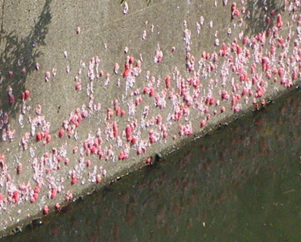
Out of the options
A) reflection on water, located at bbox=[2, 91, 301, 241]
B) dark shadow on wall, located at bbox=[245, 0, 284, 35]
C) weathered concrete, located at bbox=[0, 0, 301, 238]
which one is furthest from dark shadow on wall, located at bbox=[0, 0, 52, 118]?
dark shadow on wall, located at bbox=[245, 0, 284, 35]

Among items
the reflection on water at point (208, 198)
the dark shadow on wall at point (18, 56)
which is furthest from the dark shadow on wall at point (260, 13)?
A: the dark shadow on wall at point (18, 56)

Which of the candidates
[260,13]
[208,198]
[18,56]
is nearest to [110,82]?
[18,56]

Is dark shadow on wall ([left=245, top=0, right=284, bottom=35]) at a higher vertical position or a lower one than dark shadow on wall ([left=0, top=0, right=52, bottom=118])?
lower

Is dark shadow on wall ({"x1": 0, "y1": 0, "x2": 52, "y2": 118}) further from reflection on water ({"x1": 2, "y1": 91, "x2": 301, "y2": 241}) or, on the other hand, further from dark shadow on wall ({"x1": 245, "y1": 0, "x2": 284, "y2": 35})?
dark shadow on wall ({"x1": 245, "y1": 0, "x2": 284, "y2": 35})

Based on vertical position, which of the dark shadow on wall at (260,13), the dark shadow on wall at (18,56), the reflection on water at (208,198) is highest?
the dark shadow on wall at (18,56)

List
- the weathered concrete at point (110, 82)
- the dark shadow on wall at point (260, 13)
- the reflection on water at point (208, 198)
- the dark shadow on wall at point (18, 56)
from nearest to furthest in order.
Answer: the dark shadow on wall at point (18, 56), the weathered concrete at point (110, 82), the reflection on water at point (208, 198), the dark shadow on wall at point (260, 13)

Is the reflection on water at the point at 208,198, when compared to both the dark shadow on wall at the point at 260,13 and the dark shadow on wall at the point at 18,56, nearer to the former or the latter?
the dark shadow on wall at the point at 260,13

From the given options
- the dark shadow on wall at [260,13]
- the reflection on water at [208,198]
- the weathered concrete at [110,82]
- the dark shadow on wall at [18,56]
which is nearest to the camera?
the dark shadow on wall at [18,56]

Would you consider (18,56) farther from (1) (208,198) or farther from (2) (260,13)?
(2) (260,13)

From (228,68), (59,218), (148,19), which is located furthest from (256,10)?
(59,218)
